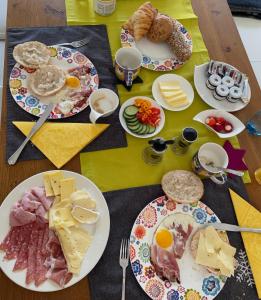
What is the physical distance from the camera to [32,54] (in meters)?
1.22

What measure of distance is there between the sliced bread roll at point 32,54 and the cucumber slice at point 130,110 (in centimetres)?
35

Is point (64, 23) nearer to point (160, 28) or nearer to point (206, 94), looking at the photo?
point (160, 28)

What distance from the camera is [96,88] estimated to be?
1.23 meters

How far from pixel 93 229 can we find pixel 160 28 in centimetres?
83

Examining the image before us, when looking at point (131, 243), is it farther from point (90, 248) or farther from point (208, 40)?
point (208, 40)

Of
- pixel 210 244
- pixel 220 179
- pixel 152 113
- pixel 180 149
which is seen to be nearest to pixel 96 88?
pixel 152 113

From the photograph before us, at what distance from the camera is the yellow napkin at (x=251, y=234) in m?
1.03

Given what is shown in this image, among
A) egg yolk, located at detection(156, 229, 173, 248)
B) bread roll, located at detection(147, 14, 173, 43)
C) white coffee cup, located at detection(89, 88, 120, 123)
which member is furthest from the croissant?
egg yolk, located at detection(156, 229, 173, 248)

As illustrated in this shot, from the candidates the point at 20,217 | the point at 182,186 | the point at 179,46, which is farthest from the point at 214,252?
the point at 179,46

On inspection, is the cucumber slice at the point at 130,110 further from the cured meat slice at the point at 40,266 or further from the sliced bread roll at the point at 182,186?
the cured meat slice at the point at 40,266

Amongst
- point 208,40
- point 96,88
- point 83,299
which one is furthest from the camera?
point 208,40

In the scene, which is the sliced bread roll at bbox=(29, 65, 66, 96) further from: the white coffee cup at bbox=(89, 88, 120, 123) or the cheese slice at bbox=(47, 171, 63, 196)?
the cheese slice at bbox=(47, 171, 63, 196)

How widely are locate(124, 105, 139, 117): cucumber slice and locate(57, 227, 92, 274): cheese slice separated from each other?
1.42 feet

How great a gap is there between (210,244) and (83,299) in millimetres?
410
